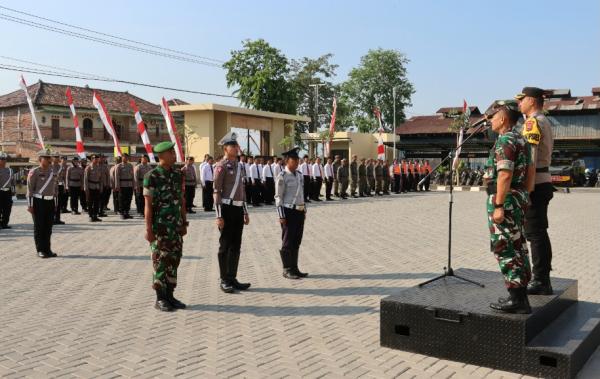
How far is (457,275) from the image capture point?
5.73 meters

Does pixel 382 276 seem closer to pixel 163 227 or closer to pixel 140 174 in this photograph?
pixel 163 227

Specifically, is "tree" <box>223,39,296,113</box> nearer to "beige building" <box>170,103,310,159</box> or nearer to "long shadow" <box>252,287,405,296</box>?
"beige building" <box>170,103,310,159</box>

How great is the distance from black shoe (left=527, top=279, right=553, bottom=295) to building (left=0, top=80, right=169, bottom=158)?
41955 mm

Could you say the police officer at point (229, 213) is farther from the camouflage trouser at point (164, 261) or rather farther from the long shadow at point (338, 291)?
the camouflage trouser at point (164, 261)

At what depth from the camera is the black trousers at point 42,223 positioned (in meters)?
9.47

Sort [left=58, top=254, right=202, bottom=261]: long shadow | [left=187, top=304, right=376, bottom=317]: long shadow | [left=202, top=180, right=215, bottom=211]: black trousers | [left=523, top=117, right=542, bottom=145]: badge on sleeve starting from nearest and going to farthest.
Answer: [left=523, top=117, right=542, bottom=145]: badge on sleeve < [left=187, top=304, right=376, bottom=317]: long shadow < [left=58, top=254, right=202, bottom=261]: long shadow < [left=202, top=180, right=215, bottom=211]: black trousers

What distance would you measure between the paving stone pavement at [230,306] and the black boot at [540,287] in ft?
2.32

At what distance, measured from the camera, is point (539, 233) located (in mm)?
5125

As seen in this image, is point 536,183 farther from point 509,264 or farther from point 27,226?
point 27,226

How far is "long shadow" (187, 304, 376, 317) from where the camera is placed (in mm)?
5858

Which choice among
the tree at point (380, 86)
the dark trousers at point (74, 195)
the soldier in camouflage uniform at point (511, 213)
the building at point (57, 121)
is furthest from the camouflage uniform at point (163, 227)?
the tree at point (380, 86)

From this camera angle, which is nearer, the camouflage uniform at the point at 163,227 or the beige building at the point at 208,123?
the camouflage uniform at the point at 163,227

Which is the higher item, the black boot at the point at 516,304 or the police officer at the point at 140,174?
the police officer at the point at 140,174

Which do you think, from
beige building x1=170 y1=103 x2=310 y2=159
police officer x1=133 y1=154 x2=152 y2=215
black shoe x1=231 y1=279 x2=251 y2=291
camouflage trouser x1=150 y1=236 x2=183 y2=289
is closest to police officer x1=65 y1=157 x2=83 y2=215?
police officer x1=133 y1=154 x2=152 y2=215
